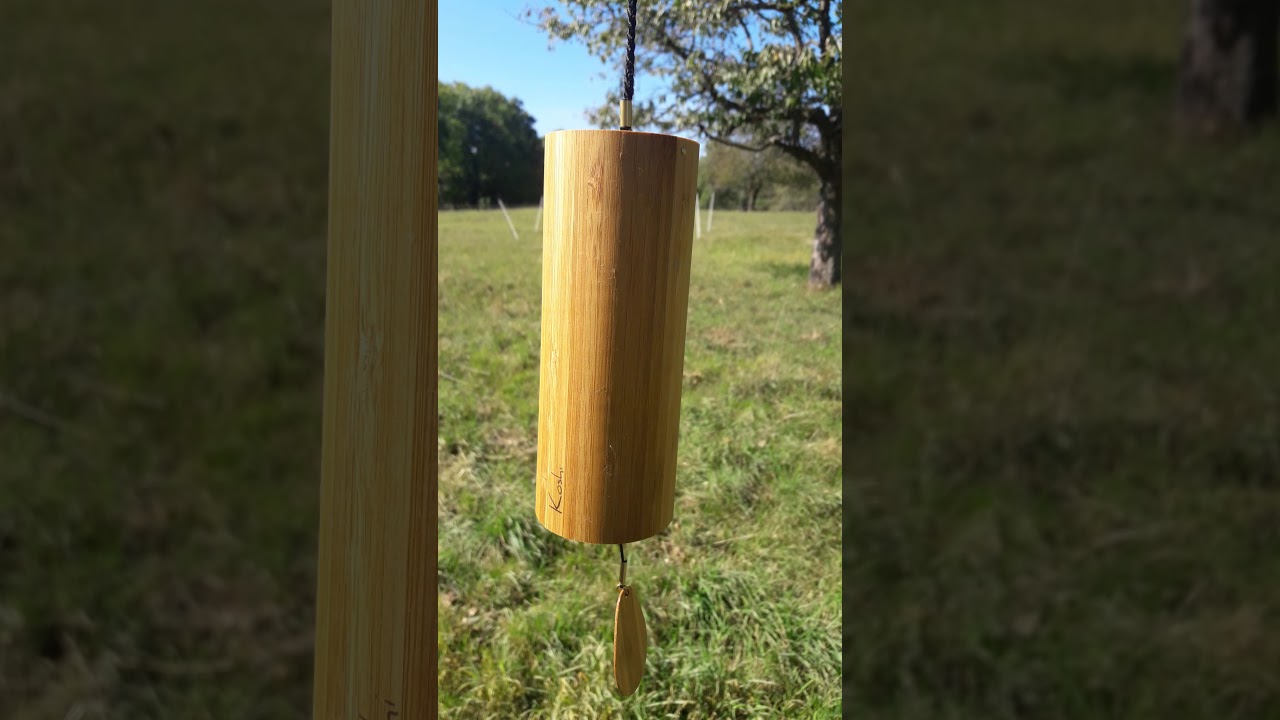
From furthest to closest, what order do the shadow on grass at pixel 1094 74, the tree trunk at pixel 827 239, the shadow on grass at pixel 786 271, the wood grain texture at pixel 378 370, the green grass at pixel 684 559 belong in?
the shadow on grass at pixel 786 271
the tree trunk at pixel 827 239
the shadow on grass at pixel 1094 74
the green grass at pixel 684 559
the wood grain texture at pixel 378 370

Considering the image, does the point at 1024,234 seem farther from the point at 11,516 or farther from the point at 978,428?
the point at 11,516

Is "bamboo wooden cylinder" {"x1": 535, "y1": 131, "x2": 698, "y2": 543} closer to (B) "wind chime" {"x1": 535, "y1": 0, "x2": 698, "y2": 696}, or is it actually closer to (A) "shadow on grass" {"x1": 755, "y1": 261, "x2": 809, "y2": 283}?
(B) "wind chime" {"x1": 535, "y1": 0, "x2": 698, "y2": 696}

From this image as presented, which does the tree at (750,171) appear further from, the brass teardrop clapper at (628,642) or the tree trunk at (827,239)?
the brass teardrop clapper at (628,642)

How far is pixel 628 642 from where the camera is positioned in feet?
4.19

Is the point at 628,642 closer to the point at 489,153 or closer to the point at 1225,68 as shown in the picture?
the point at 1225,68

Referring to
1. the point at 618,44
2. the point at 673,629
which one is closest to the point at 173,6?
the point at 618,44

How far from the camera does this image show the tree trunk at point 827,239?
7398 mm

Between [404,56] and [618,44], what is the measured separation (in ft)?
17.9

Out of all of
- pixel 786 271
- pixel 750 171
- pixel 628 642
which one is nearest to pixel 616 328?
pixel 628 642

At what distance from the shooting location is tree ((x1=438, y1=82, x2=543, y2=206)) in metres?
13.2

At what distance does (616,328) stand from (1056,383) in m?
3.24

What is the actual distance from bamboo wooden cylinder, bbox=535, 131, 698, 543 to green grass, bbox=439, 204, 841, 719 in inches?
44.6

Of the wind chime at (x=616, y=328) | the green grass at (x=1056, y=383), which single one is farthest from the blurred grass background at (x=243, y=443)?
the wind chime at (x=616, y=328)

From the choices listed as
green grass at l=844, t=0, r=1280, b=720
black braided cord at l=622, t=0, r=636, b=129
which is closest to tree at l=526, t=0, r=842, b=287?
green grass at l=844, t=0, r=1280, b=720
